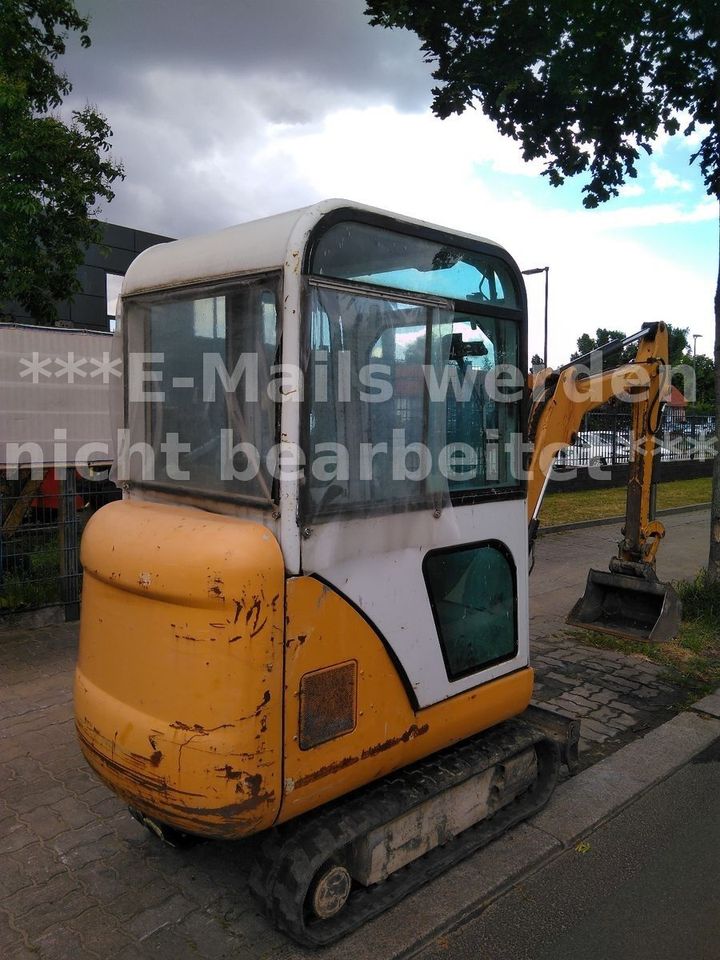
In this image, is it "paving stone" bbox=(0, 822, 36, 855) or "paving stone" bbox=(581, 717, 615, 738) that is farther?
"paving stone" bbox=(581, 717, 615, 738)

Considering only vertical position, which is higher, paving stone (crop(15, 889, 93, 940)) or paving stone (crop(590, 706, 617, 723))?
paving stone (crop(590, 706, 617, 723))

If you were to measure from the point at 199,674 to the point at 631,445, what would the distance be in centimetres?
475

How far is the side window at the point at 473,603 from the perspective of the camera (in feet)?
10.0

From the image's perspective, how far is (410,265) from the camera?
9.34 ft

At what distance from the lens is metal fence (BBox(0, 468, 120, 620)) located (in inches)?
257

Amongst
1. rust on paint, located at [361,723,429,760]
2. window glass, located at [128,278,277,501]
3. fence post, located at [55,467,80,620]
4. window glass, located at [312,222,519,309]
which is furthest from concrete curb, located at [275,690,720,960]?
fence post, located at [55,467,80,620]

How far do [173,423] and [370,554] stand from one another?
100cm

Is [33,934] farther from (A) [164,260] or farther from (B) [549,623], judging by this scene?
(B) [549,623]

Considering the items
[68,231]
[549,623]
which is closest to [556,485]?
[549,623]

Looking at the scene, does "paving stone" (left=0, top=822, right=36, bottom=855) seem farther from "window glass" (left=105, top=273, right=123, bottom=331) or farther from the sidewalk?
"window glass" (left=105, top=273, right=123, bottom=331)

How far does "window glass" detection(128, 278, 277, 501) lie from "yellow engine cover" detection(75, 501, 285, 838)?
232 mm

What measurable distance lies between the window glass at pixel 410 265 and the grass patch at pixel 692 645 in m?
3.72

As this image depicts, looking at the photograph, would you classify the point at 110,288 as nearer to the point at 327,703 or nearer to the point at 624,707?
the point at 624,707

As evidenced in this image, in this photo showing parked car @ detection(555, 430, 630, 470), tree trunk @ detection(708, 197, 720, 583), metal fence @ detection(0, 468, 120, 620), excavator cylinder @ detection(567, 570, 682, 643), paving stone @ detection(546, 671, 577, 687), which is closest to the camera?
paving stone @ detection(546, 671, 577, 687)
